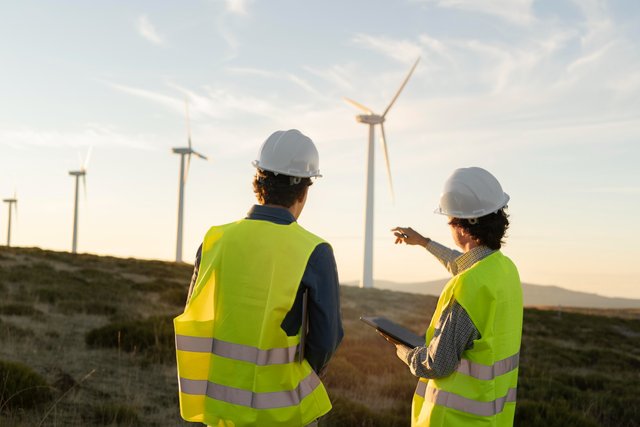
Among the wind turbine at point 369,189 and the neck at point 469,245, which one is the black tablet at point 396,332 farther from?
the wind turbine at point 369,189

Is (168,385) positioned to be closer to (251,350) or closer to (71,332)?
(71,332)

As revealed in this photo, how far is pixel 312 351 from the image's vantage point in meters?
Answer: 2.77

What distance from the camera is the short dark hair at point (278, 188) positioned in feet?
9.53

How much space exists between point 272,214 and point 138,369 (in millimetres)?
Result: 7459

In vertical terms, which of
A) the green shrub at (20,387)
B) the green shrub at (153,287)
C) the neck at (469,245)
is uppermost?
the neck at (469,245)

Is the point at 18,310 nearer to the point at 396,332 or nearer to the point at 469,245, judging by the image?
the point at 396,332

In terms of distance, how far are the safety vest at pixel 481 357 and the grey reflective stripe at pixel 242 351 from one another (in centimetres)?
69

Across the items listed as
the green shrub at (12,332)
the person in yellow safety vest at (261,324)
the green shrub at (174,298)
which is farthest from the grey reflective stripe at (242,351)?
the green shrub at (174,298)

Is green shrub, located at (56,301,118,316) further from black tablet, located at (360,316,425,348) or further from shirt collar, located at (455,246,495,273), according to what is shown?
shirt collar, located at (455,246,495,273)

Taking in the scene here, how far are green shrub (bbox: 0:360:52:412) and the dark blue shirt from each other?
5260mm

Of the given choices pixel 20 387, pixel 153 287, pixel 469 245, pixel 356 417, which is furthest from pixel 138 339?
pixel 153 287

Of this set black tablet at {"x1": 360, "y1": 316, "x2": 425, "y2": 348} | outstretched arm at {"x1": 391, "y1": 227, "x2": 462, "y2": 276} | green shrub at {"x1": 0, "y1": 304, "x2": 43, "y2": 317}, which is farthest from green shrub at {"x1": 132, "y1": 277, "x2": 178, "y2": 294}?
black tablet at {"x1": 360, "y1": 316, "x2": 425, "y2": 348}

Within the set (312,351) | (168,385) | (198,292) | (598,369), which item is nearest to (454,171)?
(312,351)

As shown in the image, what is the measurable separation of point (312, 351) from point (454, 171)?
1.24m
